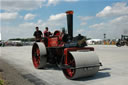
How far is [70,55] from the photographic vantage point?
6.09m

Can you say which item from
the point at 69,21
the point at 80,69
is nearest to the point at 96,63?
the point at 80,69

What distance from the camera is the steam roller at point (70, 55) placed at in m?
5.42

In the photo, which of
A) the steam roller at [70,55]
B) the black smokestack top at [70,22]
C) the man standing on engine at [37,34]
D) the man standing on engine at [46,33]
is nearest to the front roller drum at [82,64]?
the steam roller at [70,55]

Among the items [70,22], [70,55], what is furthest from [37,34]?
[70,55]

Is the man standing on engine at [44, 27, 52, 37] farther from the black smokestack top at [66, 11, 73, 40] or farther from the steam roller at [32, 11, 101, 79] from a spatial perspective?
the black smokestack top at [66, 11, 73, 40]

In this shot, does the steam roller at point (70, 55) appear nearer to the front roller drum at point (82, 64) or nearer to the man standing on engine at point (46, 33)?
the front roller drum at point (82, 64)

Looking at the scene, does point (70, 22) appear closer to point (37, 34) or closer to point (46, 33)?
point (46, 33)

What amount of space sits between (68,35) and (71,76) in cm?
187

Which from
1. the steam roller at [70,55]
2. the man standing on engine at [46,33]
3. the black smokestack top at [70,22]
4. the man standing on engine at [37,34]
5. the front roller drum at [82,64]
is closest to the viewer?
the front roller drum at [82,64]

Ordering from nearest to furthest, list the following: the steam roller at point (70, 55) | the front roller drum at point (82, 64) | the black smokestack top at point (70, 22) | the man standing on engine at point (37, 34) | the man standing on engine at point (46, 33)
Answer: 1. the front roller drum at point (82, 64)
2. the steam roller at point (70, 55)
3. the black smokestack top at point (70, 22)
4. the man standing on engine at point (46, 33)
5. the man standing on engine at point (37, 34)

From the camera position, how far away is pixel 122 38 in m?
28.8

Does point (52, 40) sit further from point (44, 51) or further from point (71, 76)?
point (71, 76)

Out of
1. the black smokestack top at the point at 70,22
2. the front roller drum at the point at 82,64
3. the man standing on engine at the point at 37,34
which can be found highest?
the black smokestack top at the point at 70,22

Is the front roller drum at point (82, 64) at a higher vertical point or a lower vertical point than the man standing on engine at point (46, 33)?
lower
